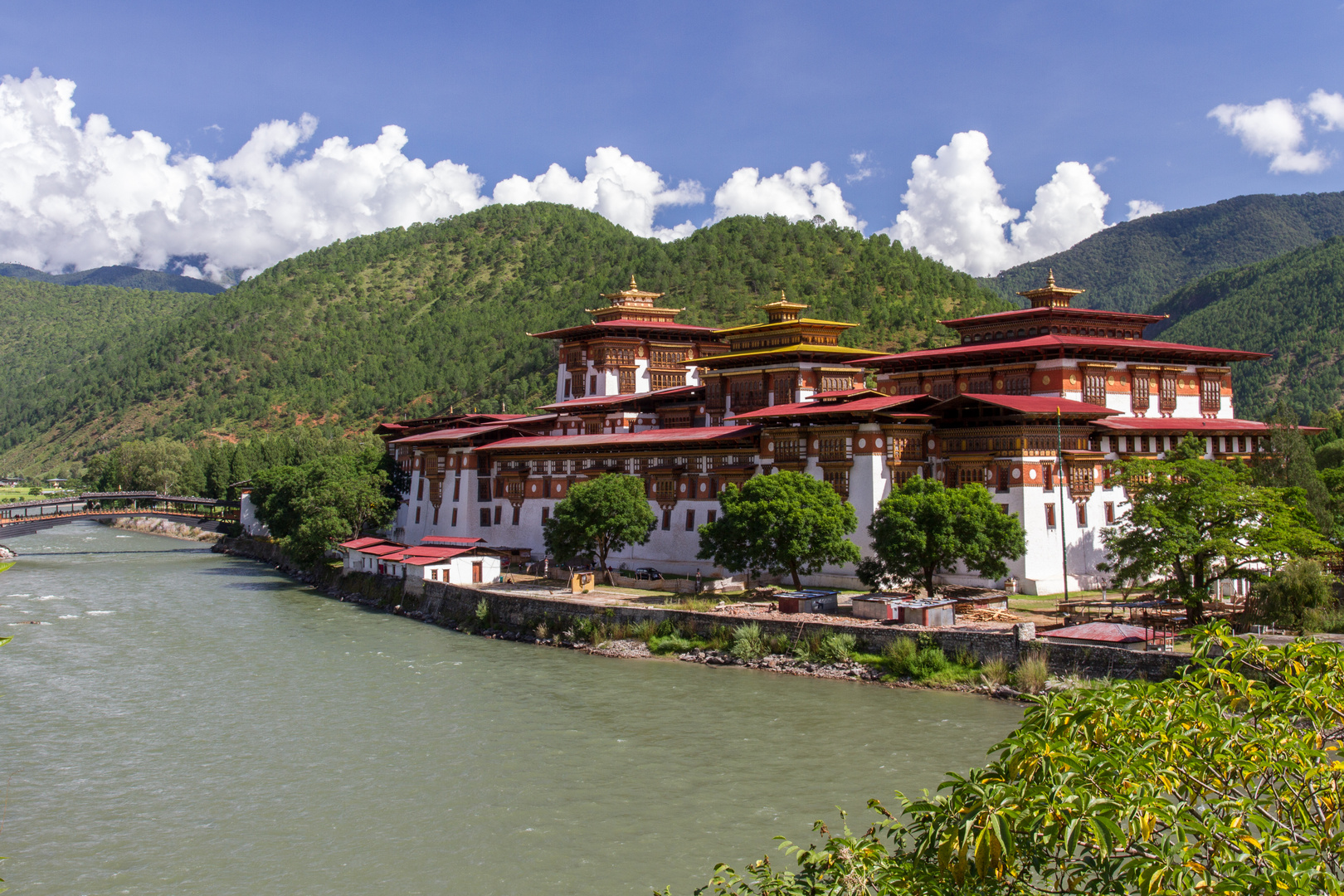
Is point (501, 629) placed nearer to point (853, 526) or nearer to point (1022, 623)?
point (853, 526)

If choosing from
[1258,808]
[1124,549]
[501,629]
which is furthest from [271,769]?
[1124,549]

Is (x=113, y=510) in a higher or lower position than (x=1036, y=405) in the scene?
lower

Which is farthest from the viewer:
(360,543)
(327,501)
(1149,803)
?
(327,501)

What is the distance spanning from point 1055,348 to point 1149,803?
50.8m

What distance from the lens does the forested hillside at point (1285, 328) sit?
129 metres

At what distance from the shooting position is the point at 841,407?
51.5 m

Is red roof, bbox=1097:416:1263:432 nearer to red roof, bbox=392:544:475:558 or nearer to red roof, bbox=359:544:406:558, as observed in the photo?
red roof, bbox=392:544:475:558

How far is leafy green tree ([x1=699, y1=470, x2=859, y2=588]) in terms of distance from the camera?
46812mm

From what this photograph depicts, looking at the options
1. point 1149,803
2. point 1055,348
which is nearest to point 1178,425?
point 1055,348

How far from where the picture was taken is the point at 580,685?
131 feet

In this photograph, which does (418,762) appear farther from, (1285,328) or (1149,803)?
(1285,328)

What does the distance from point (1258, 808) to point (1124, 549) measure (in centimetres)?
3156

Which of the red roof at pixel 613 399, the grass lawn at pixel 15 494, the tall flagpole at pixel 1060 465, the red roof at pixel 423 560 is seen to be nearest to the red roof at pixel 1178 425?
the tall flagpole at pixel 1060 465

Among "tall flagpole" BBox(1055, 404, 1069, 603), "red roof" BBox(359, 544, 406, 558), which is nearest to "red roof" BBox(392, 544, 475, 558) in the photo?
"red roof" BBox(359, 544, 406, 558)
